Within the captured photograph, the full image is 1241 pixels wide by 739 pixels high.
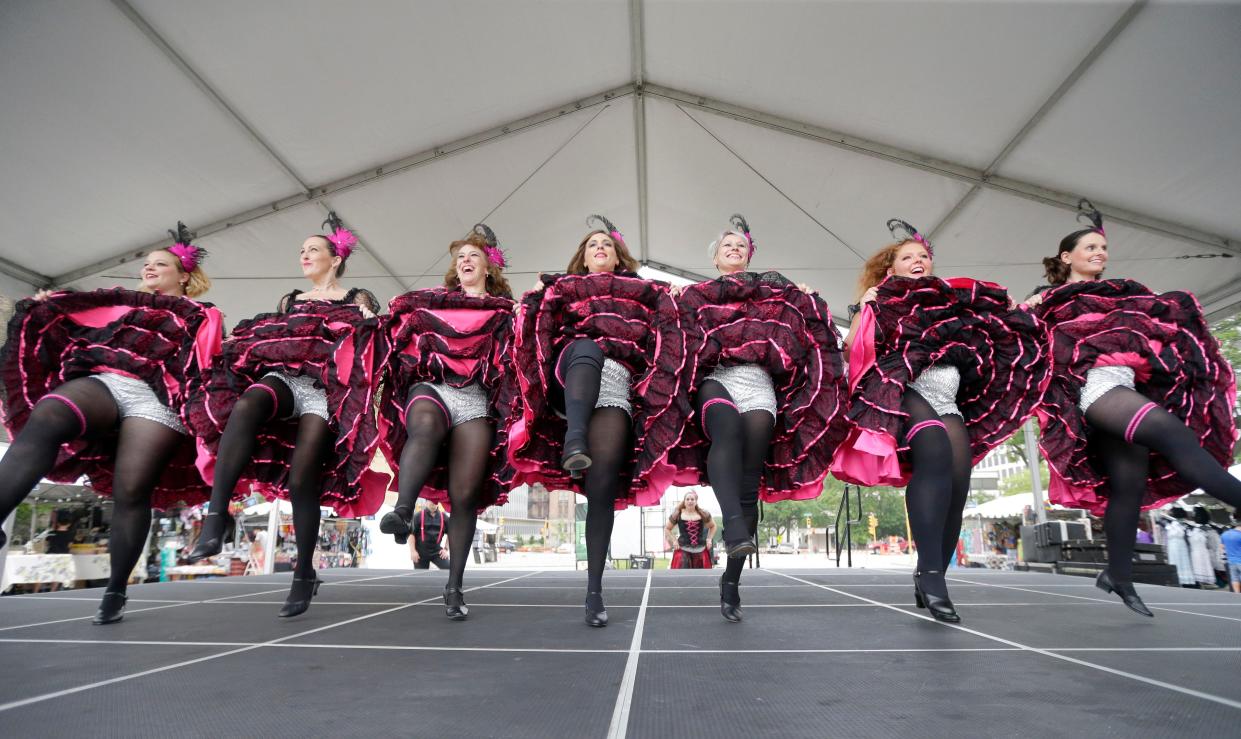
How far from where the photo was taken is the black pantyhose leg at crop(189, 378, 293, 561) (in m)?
2.06

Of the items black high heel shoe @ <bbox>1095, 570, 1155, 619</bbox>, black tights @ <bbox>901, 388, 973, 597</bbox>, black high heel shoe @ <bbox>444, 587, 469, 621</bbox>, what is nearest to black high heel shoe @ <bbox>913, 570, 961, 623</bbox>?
black tights @ <bbox>901, 388, 973, 597</bbox>

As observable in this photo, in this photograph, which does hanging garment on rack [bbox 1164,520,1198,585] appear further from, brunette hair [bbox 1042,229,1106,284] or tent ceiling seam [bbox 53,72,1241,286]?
brunette hair [bbox 1042,229,1106,284]

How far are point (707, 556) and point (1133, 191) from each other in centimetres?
491

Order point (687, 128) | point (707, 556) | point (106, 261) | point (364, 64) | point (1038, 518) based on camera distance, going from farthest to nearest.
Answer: point (1038, 518) < point (707, 556) < point (687, 128) < point (106, 261) < point (364, 64)

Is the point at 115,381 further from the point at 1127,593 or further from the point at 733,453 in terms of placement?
the point at 1127,593

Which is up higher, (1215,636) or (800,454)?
(800,454)

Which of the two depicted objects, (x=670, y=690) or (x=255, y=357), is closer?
(x=670, y=690)

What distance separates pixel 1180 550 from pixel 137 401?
10.8 meters

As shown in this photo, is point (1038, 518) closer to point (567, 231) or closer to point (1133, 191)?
point (1133, 191)

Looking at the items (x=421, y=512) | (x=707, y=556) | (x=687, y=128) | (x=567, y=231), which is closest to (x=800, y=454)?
(x=687, y=128)

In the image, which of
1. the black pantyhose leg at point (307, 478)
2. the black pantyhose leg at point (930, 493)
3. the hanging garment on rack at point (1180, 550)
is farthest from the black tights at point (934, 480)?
the hanging garment on rack at point (1180, 550)

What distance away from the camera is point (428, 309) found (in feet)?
8.26

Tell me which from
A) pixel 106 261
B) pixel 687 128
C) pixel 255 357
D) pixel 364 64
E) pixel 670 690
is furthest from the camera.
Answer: pixel 687 128

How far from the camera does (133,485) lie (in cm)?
221
